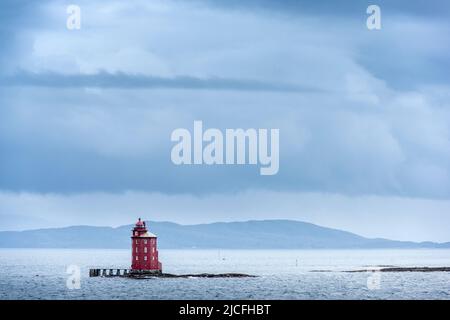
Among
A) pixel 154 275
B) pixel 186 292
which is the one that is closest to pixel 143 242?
pixel 154 275

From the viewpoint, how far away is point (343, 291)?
77188 mm

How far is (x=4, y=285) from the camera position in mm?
98625

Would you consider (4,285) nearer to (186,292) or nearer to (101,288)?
(101,288)

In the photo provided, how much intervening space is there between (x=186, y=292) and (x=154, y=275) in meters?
16.8

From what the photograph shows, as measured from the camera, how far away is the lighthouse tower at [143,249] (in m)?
87.6

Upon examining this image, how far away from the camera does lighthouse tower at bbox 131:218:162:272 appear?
87.6m

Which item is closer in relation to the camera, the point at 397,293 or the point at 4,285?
the point at 397,293

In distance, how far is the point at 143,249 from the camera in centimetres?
8881
